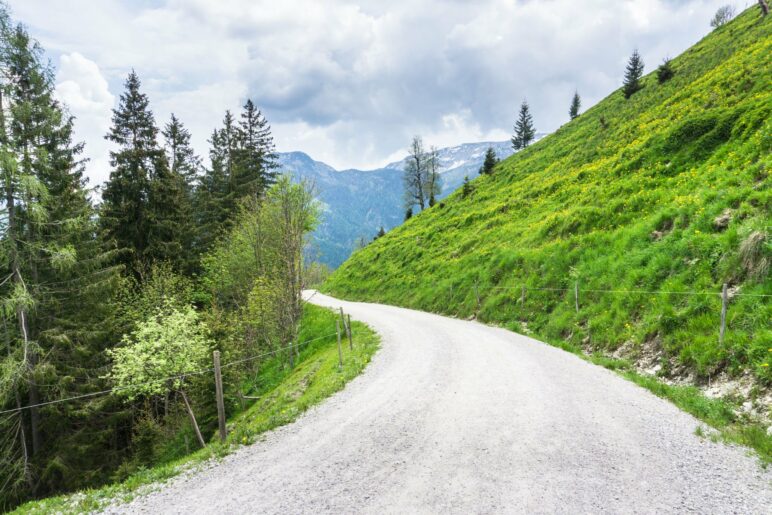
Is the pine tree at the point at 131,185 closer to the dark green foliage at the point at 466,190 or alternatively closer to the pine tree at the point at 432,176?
the dark green foliage at the point at 466,190

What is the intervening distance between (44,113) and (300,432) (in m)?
19.3

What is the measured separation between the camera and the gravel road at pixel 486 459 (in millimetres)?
5246

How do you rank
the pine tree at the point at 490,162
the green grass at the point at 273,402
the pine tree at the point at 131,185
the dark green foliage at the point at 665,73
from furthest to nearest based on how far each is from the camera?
the pine tree at the point at 490,162 → the dark green foliage at the point at 665,73 → the pine tree at the point at 131,185 → the green grass at the point at 273,402

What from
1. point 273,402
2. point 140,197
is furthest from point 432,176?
point 273,402

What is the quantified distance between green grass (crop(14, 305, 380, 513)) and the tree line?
165 centimetres

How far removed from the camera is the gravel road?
5.25 m

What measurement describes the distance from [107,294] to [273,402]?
13.5 m

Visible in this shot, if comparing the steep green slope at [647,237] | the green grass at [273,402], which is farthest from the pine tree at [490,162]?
the green grass at [273,402]

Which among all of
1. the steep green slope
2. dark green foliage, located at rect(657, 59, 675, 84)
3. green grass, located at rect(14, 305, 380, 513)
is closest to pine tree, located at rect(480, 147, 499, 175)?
the steep green slope

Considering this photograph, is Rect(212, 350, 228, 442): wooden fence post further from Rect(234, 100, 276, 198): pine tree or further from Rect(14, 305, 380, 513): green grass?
Rect(234, 100, 276, 198): pine tree

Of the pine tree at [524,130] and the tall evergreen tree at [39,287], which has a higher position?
the pine tree at [524,130]

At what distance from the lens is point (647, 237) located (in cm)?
1584

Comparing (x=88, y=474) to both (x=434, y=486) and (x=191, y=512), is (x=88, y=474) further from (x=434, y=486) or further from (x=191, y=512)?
(x=434, y=486)

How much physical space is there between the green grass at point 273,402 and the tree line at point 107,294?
1.65 meters
